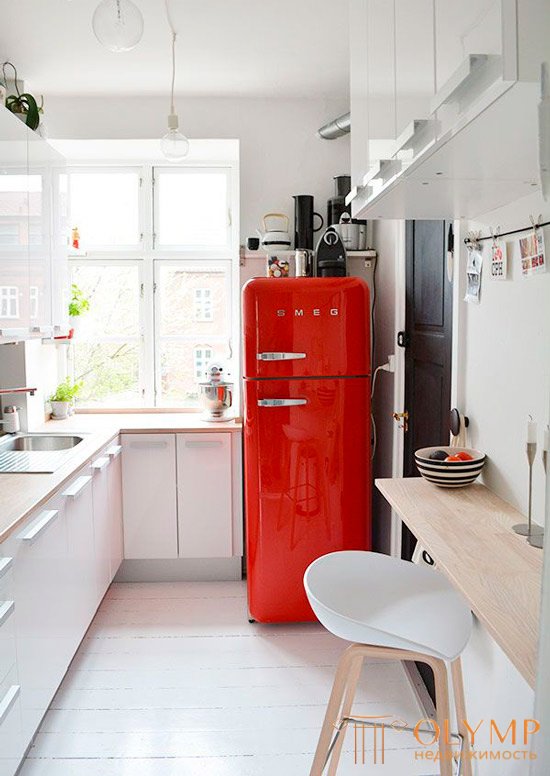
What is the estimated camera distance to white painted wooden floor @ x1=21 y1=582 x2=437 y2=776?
2252mm

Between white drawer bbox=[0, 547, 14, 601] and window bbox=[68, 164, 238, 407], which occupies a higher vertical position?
window bbox=[68, 164, 238, 407]

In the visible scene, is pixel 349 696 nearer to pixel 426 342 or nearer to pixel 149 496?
pixel 426 342

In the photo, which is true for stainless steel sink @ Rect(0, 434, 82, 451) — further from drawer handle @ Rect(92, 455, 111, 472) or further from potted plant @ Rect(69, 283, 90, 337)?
potted plant @ Rect(69, 283, 90, 337)

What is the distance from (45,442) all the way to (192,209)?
5.60 ft

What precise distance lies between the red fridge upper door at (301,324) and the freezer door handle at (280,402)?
0.36 ft

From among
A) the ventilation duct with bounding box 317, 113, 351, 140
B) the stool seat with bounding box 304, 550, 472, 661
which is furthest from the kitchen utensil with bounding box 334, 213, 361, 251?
the stool seat with bounding box 304, 550, 472, 661

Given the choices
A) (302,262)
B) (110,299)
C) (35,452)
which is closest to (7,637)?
(35,452)

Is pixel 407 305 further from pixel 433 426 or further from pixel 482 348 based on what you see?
pixel 482 348

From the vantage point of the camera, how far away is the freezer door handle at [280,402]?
10.0 ft

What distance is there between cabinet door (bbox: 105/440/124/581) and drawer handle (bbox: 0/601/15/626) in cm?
136

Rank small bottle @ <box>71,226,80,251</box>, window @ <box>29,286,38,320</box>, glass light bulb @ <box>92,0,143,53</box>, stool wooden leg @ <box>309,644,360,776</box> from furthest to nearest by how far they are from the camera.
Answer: small bottle @ <box>71,226,80,251</box>, window @ <box>29,286,38,320</box>, glass light bulb @ <box>92,0,143,53</box>, stool wooden leg @ <box>309,644,360,776</box>

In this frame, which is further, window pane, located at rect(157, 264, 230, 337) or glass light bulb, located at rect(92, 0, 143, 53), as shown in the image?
window pane, located at rect(157, 264, 230, 337)

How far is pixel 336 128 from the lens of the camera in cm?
358

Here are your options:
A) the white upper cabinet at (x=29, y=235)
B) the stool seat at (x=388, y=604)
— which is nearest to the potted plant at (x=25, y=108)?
the white upper cabinet at (x=29, y=235)
